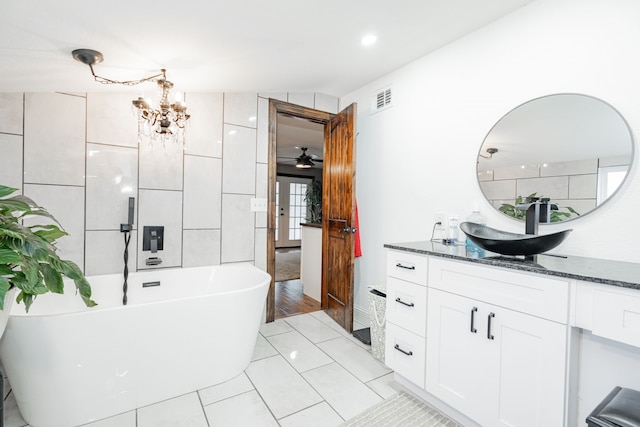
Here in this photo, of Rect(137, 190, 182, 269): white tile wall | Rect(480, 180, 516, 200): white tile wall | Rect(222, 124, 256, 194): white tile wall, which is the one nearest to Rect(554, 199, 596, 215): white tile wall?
Rect(480, 180, 516, 200): white tile wall

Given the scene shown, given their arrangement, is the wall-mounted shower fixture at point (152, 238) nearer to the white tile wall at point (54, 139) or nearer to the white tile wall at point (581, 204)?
the white tile wall at point (54, 139)

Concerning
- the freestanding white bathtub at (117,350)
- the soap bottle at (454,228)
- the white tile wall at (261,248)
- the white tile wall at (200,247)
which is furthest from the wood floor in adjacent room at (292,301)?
the soap bottle at (454,228)

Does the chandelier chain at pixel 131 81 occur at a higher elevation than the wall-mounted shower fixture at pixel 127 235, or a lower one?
higher

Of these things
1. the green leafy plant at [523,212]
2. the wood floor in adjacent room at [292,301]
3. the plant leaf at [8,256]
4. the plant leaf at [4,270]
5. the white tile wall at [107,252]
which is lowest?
the wood floor in adjacent room at [292,301]

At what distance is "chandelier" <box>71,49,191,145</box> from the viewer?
1.85 meters

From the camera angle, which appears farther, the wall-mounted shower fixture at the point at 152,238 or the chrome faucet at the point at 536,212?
the wall-mounted shower fixture at the point at 152,238

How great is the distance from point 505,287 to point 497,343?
0.27m

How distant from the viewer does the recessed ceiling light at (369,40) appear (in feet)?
6.51

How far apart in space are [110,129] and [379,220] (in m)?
2.40

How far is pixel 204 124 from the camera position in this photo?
8.75 ft

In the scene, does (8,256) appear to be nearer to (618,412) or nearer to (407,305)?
(407,305)

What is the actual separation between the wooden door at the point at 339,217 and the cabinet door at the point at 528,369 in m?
1.50

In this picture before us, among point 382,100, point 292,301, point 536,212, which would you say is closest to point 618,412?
point 536,212

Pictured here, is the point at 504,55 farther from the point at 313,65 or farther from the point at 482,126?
the point at 313,65
